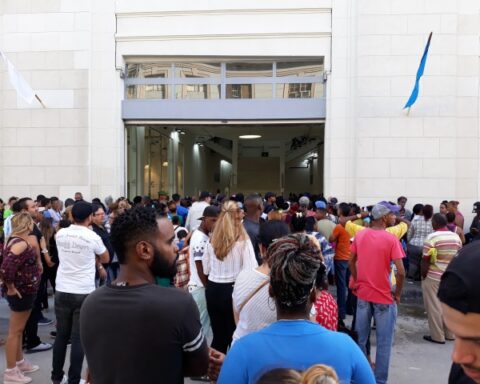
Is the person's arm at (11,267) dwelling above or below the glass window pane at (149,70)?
below

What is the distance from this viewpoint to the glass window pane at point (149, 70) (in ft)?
41.8

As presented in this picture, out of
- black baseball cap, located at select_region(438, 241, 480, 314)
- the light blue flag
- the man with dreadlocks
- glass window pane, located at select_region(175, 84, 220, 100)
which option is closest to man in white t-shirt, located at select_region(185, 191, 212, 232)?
glass window pane, located at select_region(175, 84, 220, 100)

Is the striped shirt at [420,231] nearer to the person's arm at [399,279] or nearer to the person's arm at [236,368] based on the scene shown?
the person's arm at [399,279]

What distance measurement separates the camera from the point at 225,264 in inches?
165

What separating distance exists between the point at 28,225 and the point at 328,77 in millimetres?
9450

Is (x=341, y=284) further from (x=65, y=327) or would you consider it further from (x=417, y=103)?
(x=417, y=103)

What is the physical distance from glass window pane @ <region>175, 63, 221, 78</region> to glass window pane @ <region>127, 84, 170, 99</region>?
25.9 inches

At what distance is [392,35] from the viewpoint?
1160cm

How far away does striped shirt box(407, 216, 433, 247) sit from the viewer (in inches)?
315

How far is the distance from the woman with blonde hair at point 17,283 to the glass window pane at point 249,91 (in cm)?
883

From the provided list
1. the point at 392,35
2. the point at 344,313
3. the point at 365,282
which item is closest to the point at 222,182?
the point at 392,35

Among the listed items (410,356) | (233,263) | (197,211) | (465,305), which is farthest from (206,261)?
(197,211)

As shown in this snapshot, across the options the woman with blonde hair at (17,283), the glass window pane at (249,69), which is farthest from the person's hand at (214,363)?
the glass window pane at (249,69)

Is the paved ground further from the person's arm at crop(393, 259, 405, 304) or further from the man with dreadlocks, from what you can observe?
the man with dreadlocks
